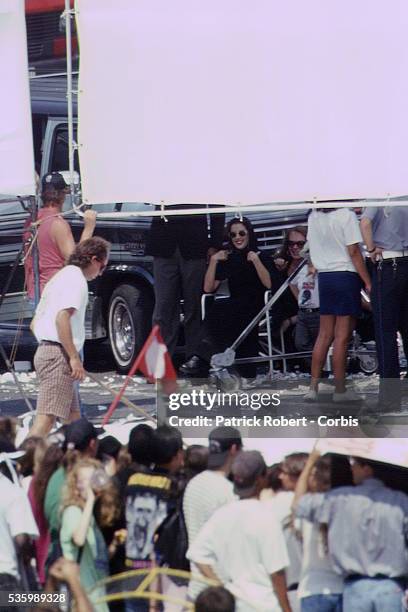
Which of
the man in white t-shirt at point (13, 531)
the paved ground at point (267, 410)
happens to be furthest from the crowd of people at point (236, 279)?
the man in white t-shirt at point (13, 531)

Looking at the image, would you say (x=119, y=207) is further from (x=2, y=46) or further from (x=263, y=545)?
(x=263, y=545)

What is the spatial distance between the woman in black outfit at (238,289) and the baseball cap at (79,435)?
275 centimetres

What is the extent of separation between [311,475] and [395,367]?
1901 mm

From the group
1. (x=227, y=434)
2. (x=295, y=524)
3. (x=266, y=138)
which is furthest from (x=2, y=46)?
(x=295, y=524)

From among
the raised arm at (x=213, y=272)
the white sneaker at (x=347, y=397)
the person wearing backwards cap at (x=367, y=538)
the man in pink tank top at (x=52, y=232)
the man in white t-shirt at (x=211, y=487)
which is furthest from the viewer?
the raised arm at (x=213, y=272)

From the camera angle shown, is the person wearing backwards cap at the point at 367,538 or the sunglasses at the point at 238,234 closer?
the person wearing backwards cap at the point at 367,538

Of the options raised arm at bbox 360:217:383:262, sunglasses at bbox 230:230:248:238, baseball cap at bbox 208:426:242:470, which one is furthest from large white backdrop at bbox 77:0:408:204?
A: sunglasses at bbox 230:230:248:238

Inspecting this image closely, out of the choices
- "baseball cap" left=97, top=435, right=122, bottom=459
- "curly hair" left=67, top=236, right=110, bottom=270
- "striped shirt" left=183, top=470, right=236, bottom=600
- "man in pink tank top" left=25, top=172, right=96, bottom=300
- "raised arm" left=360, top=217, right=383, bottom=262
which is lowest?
"striped shirt" left=183, top=470, right=236, bottom=600

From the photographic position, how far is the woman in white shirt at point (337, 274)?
8273 millimetres

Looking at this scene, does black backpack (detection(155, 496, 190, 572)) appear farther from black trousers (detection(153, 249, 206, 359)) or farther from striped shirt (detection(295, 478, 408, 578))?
black trousers (detection(153, 249, 206, 359))

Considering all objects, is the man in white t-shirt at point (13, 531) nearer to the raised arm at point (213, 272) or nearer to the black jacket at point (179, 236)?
the black jacket at point (179, 236)

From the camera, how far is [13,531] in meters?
6.56

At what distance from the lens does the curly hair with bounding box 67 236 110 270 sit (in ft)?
24.5

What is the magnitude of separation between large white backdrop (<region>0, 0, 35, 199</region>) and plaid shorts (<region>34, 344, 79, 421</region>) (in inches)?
44.4
